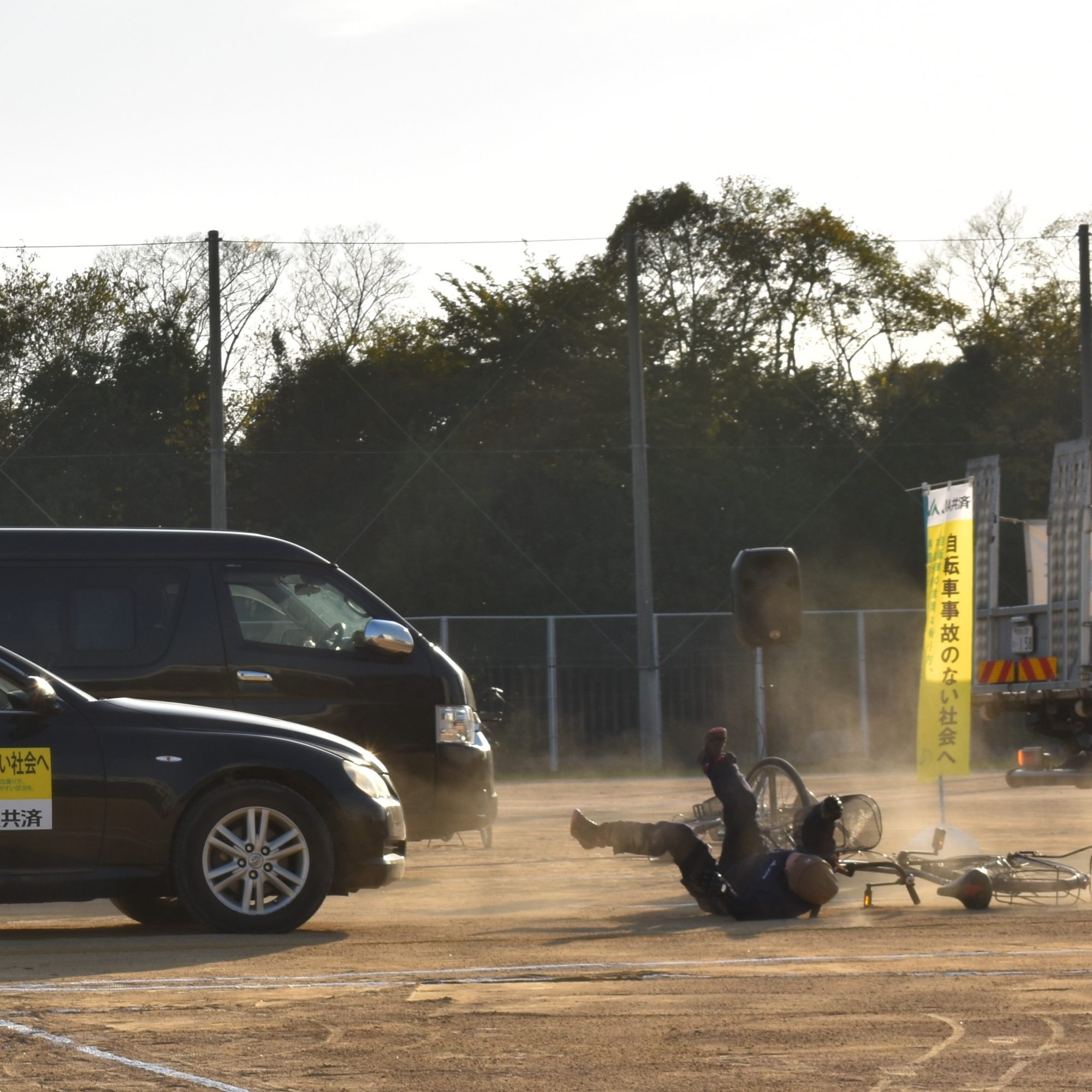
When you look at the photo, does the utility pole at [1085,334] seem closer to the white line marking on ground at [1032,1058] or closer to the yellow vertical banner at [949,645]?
the yellow vertical banner at [949,645]

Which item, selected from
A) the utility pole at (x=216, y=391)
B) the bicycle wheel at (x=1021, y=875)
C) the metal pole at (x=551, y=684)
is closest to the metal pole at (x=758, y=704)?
the metal pole at (x=551, y=684)

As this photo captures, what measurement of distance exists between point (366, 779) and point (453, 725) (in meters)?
1.80

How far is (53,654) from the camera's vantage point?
1092 centimetres

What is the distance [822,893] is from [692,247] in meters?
34.8

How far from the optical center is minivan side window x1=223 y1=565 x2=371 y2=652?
1127 cm

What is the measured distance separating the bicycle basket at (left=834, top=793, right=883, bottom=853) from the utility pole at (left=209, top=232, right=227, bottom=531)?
17.6m

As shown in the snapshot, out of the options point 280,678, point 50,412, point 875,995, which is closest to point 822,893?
point 875,995

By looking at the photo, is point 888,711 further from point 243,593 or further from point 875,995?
point 875,995

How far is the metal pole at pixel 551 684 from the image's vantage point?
30250 mm

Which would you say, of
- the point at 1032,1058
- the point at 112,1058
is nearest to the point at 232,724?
the point at 112,1058

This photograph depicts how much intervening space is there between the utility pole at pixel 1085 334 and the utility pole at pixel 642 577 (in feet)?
23.8

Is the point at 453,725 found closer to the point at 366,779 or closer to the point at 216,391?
the point at 366,779

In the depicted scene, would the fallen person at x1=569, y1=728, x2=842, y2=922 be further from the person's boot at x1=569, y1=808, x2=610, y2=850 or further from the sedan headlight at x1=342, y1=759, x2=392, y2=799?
the sedan headlight at x1=342, y1=759, x2=392, y2=799

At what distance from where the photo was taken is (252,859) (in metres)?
9.43
